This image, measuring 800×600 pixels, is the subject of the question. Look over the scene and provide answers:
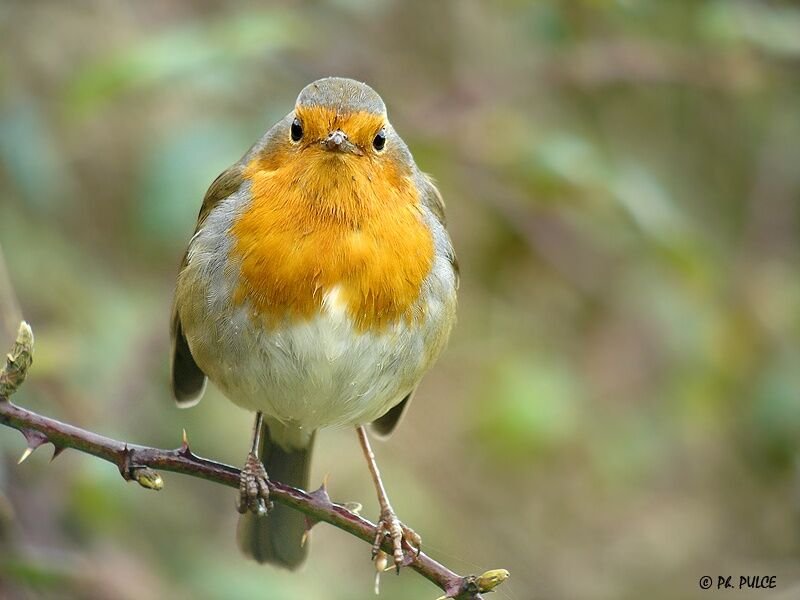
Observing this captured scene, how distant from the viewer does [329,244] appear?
10.0 feet

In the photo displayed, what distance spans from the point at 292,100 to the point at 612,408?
209 centimetres

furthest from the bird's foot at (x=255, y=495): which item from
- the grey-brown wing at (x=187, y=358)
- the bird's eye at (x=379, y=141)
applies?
the bird's eye at (x=379, y=141)

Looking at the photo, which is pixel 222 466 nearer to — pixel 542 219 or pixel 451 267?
pixel 451 267

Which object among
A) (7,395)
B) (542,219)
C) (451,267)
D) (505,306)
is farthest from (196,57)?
(505,306)

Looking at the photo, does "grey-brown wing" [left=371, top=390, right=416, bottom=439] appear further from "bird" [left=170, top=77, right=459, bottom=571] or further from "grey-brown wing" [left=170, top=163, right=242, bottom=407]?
"grey-brown wing" [left=170, top=163, right=242, bottom=407]

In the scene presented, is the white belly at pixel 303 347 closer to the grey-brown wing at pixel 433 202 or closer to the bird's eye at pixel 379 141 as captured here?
Result: the grey-brown wing at pixel 433 202

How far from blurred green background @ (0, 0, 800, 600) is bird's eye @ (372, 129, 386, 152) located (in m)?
0.62

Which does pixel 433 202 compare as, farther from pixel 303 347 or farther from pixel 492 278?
pixel 492 278

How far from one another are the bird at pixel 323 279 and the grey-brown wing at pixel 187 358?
0.12 metres

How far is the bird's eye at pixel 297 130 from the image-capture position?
10.5 feet

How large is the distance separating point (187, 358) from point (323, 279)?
85 cm

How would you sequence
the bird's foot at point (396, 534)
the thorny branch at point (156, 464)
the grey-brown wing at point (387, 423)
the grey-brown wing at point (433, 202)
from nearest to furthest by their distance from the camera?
the thorny branch at point (156, 464), the bird's foot at point (396, 534), the grey-brown wing at point (433, 202), the grey-brown wing at point (387, 423)

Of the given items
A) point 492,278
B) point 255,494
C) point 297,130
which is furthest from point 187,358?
point 492,278

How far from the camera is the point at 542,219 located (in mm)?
4953
